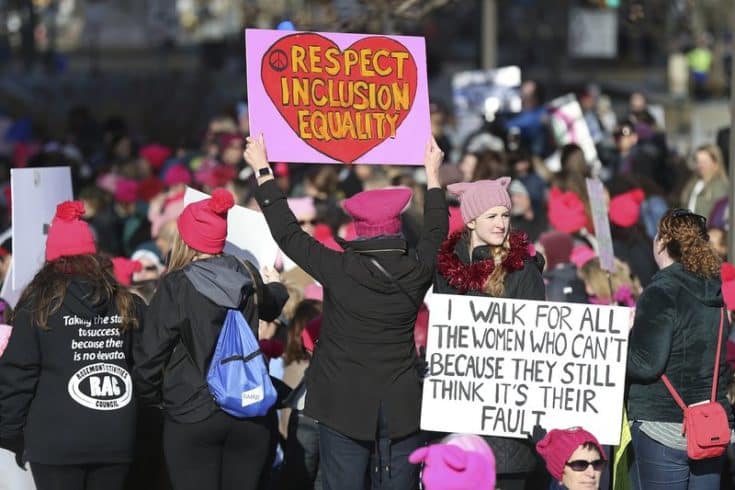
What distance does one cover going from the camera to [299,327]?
25.9ft

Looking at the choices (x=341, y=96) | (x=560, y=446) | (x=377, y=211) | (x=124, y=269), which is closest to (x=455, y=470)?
(x=560, y=446)

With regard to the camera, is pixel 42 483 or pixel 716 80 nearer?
pixel 42 483

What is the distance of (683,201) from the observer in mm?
13352

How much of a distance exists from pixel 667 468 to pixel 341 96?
7.10ft

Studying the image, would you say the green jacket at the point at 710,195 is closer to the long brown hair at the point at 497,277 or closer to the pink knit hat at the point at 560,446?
the long brown hair at the point at 497,277

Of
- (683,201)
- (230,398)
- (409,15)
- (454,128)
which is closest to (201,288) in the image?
(230,398)

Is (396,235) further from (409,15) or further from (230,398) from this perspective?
(409,15)

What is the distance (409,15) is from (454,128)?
223 inches

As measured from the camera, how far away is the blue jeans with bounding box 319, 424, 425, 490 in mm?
6281

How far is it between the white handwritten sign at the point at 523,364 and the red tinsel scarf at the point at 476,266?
116 mm

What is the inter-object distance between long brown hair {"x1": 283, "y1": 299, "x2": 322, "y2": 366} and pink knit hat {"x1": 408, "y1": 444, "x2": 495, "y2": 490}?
1.99 meters

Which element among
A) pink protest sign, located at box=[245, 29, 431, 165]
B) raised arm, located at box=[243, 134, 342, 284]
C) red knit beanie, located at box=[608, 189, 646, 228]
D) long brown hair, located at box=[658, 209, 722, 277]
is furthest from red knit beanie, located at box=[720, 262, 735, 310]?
red knit beanie, located at box=[608, 189, 646, 228]

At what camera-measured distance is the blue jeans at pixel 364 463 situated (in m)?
6.28

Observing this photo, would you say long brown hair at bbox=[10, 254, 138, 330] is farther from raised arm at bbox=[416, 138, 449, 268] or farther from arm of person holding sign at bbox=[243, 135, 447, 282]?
raised arm at bbox=[416, 138, 449, 268]
